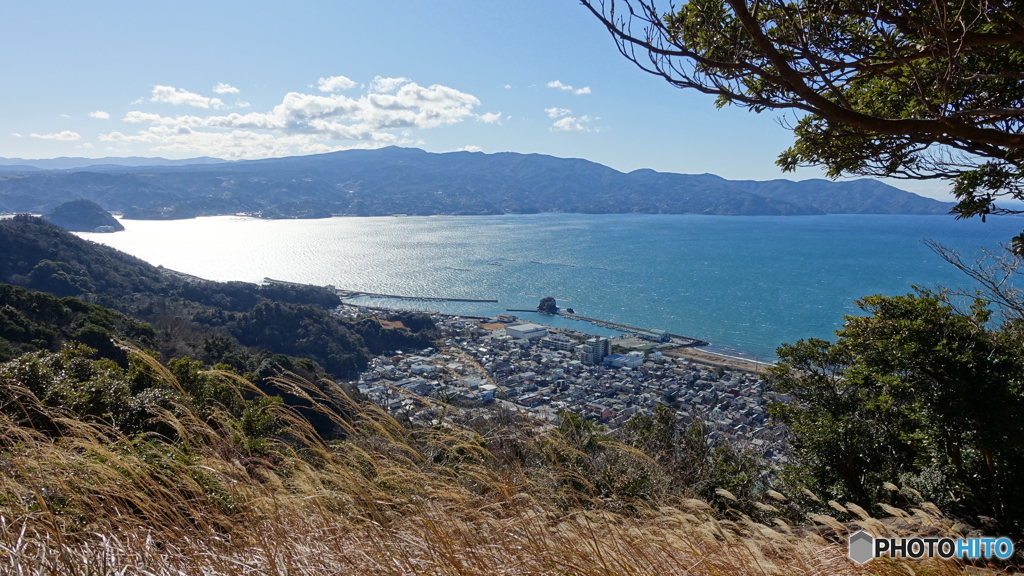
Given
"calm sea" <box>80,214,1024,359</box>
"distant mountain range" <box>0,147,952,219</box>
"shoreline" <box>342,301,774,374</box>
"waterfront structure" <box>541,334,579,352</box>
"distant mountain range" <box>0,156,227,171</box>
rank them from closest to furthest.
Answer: "shoreline" <box>342,301,774,374</box>, "waterfront structure" <box>541,334,579,352</box>, "calm sea" <box>80,214,1024,359</box>, "distant mountain range" <box>0,147,952,219</box>, "distant mountain range" <box>0,156,227,171</box>

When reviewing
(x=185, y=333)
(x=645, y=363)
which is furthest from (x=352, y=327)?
(x=645, y=363)

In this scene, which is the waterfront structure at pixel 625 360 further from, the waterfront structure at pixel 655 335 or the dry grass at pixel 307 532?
the dry grass at pixel 307 532

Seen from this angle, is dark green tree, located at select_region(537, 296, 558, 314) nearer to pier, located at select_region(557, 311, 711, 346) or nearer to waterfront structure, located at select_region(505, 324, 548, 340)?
pier, located at select_region(557, 311, 711, 346)

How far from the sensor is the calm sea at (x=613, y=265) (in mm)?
29953

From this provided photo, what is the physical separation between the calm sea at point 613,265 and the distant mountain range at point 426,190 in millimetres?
15508

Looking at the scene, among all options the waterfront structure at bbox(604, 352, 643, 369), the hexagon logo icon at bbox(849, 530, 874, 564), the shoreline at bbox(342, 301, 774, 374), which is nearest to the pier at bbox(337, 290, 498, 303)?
the shoreline at bbox(342, 301, 774, 374)

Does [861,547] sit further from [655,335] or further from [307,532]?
[655,335]

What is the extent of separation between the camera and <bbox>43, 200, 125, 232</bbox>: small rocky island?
199 ft

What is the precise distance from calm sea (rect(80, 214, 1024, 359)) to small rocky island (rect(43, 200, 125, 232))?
3035mm

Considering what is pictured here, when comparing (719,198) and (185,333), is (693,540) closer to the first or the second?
(185,333)

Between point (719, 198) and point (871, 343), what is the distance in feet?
430

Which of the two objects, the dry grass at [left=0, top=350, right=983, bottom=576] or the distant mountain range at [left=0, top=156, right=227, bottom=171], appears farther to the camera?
the distant mountain range at [left=0, top=156, right=227, bottom=171]

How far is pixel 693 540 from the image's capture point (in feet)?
5.75

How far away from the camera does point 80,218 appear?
61344 mm
